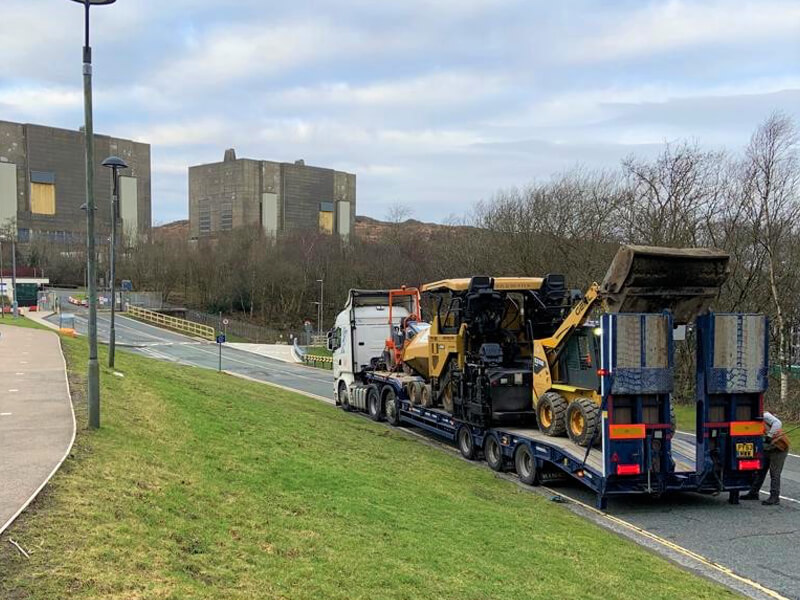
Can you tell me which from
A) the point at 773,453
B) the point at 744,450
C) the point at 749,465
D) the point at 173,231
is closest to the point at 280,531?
the point at 744,450

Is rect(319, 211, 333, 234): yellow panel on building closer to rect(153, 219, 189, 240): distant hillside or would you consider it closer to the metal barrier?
rect(153, 219, 189, 240): distant hillside

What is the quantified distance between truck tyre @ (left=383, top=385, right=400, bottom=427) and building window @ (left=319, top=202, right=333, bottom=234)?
318ft

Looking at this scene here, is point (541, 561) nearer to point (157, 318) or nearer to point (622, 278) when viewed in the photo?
point (622, 278)

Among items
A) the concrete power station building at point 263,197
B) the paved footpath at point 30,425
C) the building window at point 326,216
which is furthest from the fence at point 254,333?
the paved footpath at point 30,425

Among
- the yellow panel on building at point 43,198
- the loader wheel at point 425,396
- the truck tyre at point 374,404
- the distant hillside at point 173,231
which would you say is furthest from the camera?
the distant hillside at point 173,231

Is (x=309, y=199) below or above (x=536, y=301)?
above

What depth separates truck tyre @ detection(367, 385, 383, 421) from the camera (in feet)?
62.3

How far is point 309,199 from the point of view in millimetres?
113875

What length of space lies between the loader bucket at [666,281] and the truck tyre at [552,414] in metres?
2.34

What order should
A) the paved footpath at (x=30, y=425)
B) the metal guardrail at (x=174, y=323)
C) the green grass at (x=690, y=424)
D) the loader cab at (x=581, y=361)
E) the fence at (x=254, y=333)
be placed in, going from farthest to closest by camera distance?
1. the fence at (x=254, y=333)
2. the metal guardrail at (x=174, y=323)
3. the green grass at (x=690, y=424)
4. the loader cab at (x=581, y=361)
5. the paved footpath at (x=30, y=425)

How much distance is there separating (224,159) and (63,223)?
89.7ft

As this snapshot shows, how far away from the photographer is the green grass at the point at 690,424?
16938mm

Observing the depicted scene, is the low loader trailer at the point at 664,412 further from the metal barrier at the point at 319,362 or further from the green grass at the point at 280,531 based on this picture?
the metal barrier at the point at 319,362

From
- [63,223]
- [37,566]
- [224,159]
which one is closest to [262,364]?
[37,566]
